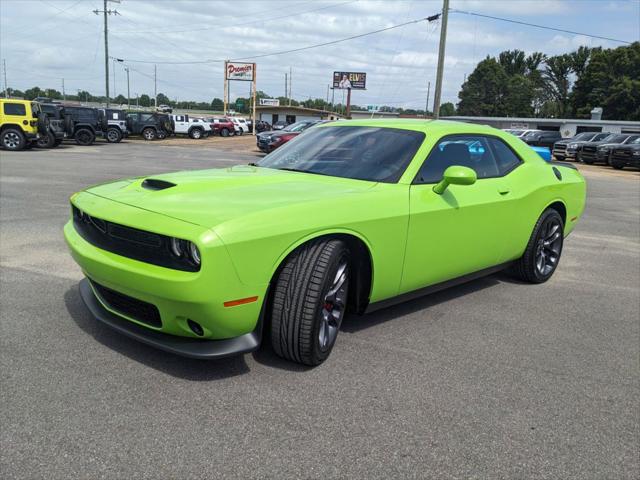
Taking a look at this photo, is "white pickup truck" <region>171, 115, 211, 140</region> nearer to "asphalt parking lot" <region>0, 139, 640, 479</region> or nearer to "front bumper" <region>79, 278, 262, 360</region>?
"asphalt parking lot" <region>0, 139, 640, 479</region>

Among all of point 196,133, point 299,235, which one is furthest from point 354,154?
point 196,133

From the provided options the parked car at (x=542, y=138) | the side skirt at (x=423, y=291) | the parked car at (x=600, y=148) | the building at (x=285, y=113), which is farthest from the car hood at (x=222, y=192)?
the building at (x=285, y=113)

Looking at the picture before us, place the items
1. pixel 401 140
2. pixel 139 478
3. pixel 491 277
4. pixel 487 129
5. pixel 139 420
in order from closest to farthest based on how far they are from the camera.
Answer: pixel 139 478, pixel 139 420, pixel 401 140, pixel 487 129, pixel 491 277

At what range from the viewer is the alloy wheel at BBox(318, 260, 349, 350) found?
3.14m

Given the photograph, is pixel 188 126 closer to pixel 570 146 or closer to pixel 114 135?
pixel 114 135

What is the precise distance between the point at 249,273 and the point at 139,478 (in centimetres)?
104

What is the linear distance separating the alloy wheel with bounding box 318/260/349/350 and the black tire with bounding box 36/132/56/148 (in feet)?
70.2

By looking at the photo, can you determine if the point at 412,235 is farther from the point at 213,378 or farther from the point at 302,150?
the point at 213,378

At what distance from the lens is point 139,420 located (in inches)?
100.0

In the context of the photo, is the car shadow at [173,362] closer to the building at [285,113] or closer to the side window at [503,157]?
the side window at [503,157]

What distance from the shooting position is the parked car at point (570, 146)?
96.2 ft

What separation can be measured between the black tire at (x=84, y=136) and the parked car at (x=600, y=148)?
25.0 m

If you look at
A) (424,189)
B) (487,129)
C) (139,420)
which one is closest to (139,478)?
(139,420)

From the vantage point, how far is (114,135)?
2925 centimetres
